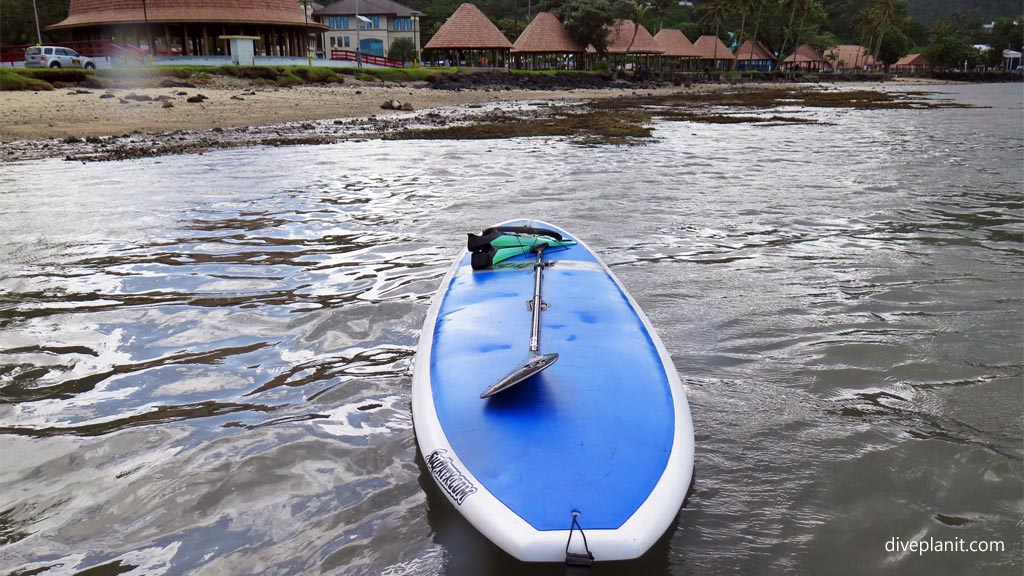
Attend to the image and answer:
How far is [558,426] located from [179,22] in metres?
50.1

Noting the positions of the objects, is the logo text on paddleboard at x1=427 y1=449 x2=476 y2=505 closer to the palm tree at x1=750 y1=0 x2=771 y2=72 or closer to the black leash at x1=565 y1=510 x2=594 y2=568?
the black leash at x1=565 y1=510 x2=594 y2=568

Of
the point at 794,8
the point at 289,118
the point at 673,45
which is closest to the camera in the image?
the point at 289,118

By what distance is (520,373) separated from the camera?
9.52 ft

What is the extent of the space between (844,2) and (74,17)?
108 metres

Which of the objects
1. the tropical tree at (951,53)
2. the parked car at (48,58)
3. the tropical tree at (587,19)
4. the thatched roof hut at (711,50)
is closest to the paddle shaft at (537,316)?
the parked car at (48,58)

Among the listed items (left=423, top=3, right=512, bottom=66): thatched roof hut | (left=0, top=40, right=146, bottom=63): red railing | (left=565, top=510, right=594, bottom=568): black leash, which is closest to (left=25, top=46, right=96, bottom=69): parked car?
(left=0, top=40, right=146, bottom=63): red railing

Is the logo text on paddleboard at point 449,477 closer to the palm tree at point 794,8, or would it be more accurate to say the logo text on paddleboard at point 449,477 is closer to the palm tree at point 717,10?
the palm tree at point 717,10

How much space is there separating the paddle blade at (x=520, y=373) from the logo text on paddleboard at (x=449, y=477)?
328mm

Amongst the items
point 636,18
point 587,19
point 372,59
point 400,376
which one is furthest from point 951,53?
point 400,376

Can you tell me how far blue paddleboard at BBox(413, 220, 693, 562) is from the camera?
2.29 meters

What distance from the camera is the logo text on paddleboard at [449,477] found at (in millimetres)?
2494

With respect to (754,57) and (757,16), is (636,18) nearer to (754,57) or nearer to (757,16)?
(757,16)

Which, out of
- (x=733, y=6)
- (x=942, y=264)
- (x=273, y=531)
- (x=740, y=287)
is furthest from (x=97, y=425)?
(x=733, y=6)

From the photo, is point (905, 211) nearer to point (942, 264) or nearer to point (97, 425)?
point (942, 264)
